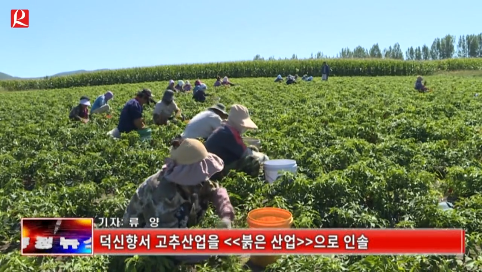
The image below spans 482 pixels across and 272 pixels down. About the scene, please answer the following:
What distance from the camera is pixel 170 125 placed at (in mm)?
10648

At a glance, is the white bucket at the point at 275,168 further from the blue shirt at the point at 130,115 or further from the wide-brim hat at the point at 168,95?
the wide-brim hat at the point at 168,95

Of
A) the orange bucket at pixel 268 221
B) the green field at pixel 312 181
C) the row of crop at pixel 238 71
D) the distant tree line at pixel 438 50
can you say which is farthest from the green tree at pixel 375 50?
the orange bucket at pixel 268 221

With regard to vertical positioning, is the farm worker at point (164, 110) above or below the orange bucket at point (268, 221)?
above

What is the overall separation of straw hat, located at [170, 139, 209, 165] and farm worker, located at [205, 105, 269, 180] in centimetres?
233

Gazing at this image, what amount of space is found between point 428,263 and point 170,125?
7946 mm

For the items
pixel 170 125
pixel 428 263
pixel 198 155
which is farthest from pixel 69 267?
pixel 170 125

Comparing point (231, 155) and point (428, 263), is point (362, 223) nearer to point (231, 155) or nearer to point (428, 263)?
point (428, 263)

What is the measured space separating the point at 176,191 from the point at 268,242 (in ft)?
3.46

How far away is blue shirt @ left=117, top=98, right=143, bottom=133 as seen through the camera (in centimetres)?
935

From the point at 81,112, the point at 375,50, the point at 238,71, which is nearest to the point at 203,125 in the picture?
the point at 81,112

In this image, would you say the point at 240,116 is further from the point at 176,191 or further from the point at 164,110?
the point at 164,110

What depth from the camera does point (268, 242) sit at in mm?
3961

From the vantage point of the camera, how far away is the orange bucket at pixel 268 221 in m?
4.20

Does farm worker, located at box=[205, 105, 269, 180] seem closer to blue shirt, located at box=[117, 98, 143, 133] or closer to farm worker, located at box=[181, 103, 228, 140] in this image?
farm worker, located at box=[181, 103, 228, 140]
